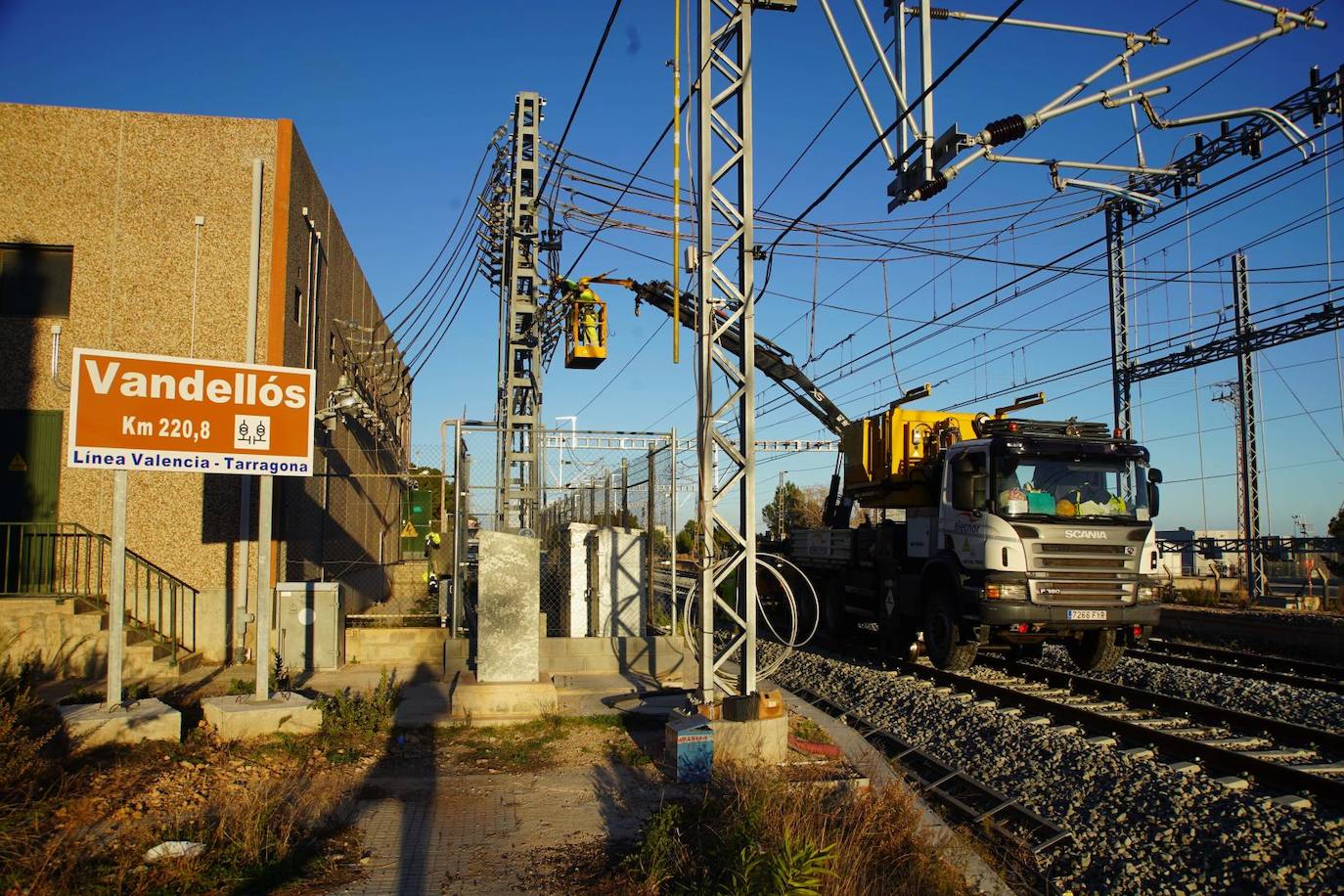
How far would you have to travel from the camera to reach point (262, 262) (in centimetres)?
1318

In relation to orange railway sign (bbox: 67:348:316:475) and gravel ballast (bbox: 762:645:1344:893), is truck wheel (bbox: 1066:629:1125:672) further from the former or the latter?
orange railway sign (bbox: 67:348:316:475)

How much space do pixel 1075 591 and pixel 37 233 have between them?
46.3 feet

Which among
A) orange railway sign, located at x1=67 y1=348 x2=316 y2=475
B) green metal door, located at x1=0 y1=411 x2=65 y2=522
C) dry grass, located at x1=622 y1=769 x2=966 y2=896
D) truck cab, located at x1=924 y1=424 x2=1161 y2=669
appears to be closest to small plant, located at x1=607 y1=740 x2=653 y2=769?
dry grass, located at x1=622 y1=769 x2=966 y2=896

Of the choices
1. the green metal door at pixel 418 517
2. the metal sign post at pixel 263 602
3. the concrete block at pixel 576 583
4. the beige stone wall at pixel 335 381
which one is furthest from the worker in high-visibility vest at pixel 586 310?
the green metal door at pixel 418 517

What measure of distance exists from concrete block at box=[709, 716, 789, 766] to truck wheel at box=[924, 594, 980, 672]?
16.0ft

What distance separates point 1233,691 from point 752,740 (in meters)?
7.10

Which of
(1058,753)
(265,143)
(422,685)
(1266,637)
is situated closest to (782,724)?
(1058,753)

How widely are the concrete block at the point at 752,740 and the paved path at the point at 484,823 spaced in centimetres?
73

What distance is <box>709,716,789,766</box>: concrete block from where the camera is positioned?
8.05m

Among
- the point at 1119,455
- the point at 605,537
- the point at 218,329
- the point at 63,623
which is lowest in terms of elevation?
the point at 63,623

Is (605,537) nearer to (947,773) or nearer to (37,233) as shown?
(947,773)

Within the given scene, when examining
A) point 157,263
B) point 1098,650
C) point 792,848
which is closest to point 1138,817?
point 792,848

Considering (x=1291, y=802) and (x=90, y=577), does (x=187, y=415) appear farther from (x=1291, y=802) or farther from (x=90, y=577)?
(x=1291, y=802)

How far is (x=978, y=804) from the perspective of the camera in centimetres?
749
